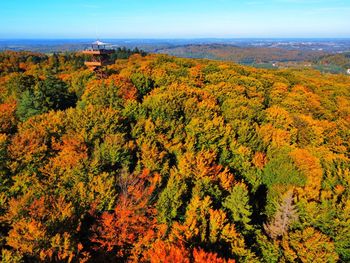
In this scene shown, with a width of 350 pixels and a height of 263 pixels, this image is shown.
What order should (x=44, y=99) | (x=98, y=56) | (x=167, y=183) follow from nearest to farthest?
(x=167, y=183)
(x=44, y=99)
(x=98, y=56)

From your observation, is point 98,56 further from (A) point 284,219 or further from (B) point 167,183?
(A) point 284,219

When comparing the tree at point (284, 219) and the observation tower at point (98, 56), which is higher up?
the observation tower at point (98, 56)

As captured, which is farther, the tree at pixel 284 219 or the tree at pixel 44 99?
the tree at pixel 44 99

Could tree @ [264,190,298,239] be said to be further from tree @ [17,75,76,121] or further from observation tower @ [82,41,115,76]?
observation tower @ [82,41,115,76]

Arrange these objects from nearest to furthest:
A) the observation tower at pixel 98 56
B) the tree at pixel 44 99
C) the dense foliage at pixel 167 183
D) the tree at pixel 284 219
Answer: the dense foliage at pixel 167 183 → the tree at pixel 284 219 → the tree at pixel 44 99 → the observation tower at pixel 98 56

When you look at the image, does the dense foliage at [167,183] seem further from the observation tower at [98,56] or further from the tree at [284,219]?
the observation tower at [98,56]

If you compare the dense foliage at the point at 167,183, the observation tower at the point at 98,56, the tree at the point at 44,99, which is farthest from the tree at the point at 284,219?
the observation tower at the point at 98,56

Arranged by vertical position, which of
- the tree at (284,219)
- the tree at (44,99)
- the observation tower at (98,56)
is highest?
the observation tower at (98,56)

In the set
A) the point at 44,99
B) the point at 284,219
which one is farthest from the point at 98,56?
the point at 284,219
